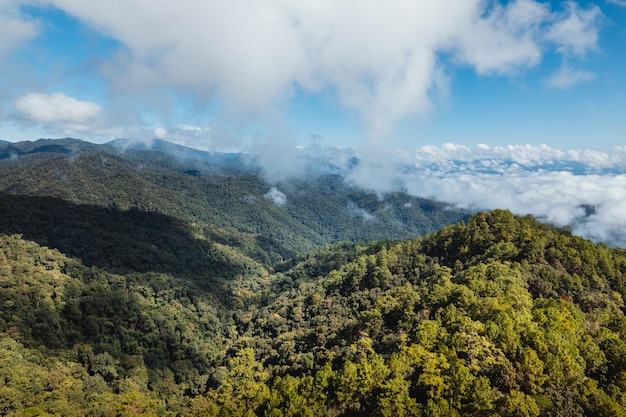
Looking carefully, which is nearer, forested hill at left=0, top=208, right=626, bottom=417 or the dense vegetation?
forested hill at left=0, top=208, right=626, bottom=417

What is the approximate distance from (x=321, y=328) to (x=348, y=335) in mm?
11250

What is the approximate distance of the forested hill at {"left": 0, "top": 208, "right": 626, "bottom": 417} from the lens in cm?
3597

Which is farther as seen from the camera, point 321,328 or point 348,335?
point 321,328

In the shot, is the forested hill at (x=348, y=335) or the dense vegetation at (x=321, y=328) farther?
the dense vegetation at (x=321, y=328)

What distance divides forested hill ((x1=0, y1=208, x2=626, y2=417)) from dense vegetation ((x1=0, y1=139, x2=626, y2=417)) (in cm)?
29

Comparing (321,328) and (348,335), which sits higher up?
(348,335)

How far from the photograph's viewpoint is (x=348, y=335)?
72312mm

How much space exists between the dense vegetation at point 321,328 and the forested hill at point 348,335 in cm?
29

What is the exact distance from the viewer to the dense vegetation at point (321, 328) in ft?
120

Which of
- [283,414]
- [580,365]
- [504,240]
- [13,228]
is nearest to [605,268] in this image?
[504,240]

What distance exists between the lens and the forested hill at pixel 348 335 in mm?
35969

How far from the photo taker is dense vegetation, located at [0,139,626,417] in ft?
120

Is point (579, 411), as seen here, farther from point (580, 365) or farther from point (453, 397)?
point (453, 397)

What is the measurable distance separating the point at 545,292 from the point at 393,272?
43198mm
